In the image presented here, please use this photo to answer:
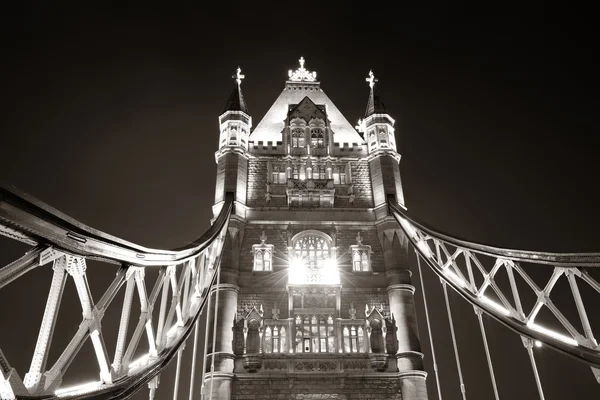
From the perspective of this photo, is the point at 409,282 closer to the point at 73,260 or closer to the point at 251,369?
the point at 251,369

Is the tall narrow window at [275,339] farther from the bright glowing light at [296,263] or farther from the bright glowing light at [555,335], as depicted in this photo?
the bright glowing light at [555,335]

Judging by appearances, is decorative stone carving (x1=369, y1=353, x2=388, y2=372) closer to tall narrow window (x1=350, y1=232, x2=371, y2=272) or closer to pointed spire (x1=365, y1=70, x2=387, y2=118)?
tall narrow window (x1=350, y1=232, x2=371, y2=272)

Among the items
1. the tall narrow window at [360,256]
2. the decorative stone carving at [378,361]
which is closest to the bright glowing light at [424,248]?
the tall narrow window at [360,256]

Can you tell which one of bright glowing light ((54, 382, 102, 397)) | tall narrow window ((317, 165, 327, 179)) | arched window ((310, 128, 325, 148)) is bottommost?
bright glowing light ((54, 382, 102, 397))

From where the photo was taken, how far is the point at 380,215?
20797 millimetres

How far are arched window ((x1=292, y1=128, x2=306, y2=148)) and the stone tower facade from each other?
0.08m

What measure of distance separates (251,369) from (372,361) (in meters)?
4.39

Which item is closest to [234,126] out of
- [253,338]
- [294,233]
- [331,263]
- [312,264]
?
[294,233]

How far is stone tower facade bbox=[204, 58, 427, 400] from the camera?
16.8m

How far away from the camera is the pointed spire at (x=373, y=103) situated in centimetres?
2394

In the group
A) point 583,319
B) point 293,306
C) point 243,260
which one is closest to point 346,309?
point 293,306

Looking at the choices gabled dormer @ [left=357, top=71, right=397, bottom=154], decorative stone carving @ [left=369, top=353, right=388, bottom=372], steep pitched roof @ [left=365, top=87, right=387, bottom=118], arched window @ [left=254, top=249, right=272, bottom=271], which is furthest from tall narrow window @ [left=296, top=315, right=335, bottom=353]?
steep pitched roof @ [left=365, top=87, right=387, bottom=118]

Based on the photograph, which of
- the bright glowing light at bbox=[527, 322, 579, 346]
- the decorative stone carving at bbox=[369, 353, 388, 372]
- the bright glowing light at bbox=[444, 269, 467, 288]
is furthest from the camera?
the decorative stone carving at bbox=[369, 353, 388, 372]

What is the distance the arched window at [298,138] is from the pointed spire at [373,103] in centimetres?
358
